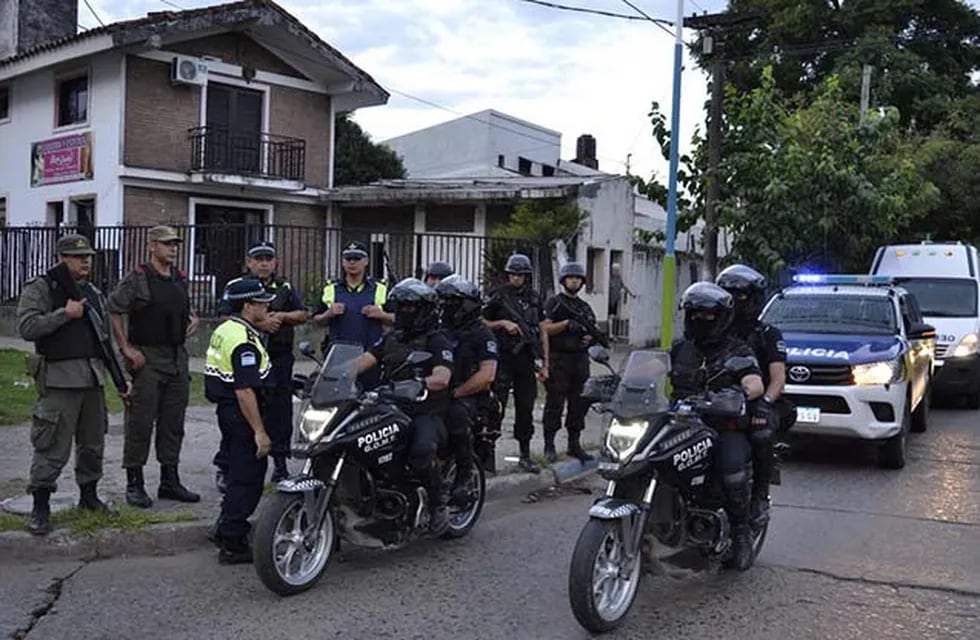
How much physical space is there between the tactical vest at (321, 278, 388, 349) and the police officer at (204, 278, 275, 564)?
5.55ft

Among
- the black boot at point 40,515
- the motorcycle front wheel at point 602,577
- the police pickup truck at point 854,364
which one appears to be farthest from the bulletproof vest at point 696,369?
the police pickup truck at point 854,364

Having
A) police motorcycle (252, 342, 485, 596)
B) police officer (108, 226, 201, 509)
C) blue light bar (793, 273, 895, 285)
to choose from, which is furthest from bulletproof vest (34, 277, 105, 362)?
blue light bar (793, 273, 895, 285)

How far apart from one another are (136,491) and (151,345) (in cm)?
99

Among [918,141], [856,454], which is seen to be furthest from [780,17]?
[856,454]

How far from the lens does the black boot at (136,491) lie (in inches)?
259

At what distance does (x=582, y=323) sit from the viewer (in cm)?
834

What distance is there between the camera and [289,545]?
5113mm

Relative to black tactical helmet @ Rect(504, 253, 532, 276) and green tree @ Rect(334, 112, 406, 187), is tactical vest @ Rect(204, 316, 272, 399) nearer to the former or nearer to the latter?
black tactical helmet @ Rect(504, 253, 532, 276)

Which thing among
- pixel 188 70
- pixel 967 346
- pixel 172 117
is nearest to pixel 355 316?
pixel 967 346

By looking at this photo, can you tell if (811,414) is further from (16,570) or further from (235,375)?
(16,570)

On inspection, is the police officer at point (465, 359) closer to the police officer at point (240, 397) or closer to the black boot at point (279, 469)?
the police officer at point (240, 397)

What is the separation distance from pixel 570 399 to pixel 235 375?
3960 mm

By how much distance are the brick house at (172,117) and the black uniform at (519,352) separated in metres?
11.0

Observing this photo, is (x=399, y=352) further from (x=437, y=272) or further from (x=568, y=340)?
(x=568, y=340)
